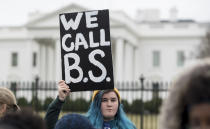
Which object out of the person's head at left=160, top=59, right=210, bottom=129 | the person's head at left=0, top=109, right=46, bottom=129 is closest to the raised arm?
the person's head at left=0, top=109, right=46, bottom=129

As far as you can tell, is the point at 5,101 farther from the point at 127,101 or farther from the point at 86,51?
the point at 127,101

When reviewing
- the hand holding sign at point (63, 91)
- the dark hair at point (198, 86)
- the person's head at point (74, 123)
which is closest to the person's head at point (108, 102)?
the hand holding sign at point (63, 91)

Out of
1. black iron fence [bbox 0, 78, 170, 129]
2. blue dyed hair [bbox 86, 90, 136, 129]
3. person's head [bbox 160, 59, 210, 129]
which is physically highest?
person's head [bbox 160, 59, 210, 129]

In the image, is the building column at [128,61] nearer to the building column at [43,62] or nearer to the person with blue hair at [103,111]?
the building column at [43,62]

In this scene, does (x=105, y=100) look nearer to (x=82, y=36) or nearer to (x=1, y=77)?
(x=82, y=36)

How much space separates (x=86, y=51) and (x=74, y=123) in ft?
5.27

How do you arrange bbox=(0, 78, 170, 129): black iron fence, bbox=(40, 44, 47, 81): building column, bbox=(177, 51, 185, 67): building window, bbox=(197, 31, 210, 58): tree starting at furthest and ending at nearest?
bbox=(177, 51, 185, 67): building window < bbox=(40, 44, 47, 81): building column < bbox=(197, 31, 210, 58): tree < bbox=(0, 78, 170, 129): black iron fence

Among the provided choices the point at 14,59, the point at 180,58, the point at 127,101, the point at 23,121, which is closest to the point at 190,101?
the point at 23,121

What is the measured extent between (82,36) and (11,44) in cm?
5057

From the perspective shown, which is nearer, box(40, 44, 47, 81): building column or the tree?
the tree

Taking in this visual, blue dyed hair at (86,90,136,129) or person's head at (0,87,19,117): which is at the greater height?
person's head at (0,87,19,117)

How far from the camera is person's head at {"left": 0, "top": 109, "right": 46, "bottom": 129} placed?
1.30m

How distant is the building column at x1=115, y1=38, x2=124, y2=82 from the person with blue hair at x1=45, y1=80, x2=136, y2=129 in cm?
4020

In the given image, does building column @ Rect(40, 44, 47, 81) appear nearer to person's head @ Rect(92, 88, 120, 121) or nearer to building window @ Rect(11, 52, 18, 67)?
building window @ Rect(11, 52, 18, 67)
